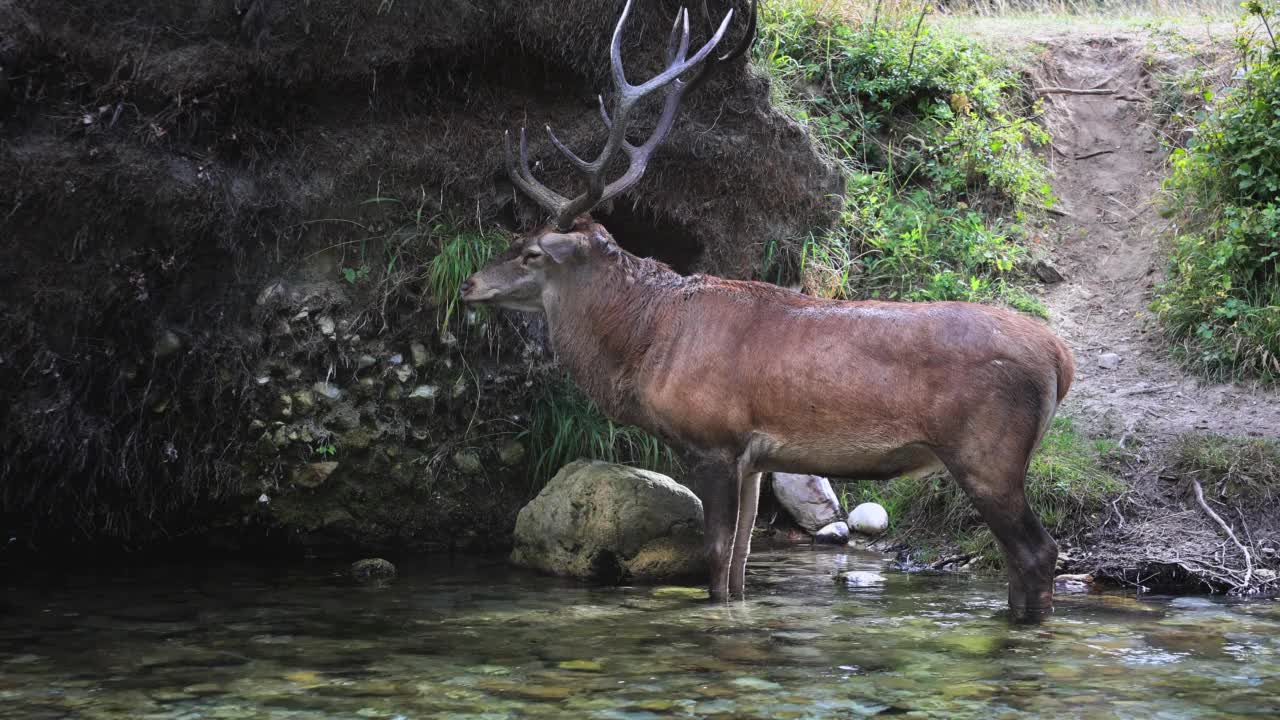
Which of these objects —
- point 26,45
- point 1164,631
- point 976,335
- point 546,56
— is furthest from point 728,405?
point 26,45

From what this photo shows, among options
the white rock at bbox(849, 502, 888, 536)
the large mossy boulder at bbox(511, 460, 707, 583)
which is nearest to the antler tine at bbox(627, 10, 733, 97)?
the large mossy boulder at bbox(511, 460, 707, 583)

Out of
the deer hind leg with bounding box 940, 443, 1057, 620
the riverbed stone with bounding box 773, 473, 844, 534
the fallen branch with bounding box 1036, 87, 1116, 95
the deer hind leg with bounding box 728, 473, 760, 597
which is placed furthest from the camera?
the fallen branch with bounding box 1036, 87, 1116, 95

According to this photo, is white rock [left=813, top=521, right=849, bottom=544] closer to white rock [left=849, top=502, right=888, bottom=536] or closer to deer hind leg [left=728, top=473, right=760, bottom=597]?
white rock [left=849, top=502, right=888, bottom=536]

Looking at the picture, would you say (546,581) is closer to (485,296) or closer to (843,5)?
(485,296)

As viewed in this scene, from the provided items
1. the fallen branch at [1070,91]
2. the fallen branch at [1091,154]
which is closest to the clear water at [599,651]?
the fallen branch at [1091,154]

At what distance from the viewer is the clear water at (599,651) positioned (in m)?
4.32

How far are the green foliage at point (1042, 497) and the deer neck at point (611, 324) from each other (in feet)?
7.75

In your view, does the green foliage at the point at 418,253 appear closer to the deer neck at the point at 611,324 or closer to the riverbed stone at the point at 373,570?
the deer neck at the point at 611,324

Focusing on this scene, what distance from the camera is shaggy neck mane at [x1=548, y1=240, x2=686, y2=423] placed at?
6.79 m

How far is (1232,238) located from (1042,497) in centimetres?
310

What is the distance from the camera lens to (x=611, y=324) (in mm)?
6848

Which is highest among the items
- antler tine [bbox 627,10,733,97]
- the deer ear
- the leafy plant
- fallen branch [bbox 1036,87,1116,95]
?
fallen branch [bbox 1036,87,1116,95]

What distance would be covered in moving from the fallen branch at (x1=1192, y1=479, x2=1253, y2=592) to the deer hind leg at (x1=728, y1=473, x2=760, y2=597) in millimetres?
2566

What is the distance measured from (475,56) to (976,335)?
3782 millimetres
